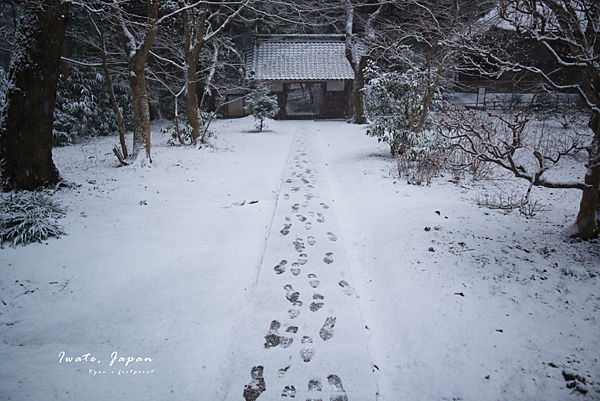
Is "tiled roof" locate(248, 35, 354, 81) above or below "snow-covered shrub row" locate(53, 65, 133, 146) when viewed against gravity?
above

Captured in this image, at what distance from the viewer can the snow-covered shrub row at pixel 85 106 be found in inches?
477

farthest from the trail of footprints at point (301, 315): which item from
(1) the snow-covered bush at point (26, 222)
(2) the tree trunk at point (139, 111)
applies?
(2) the tree trunk at point (139, 111)

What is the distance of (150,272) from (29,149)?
3233mm

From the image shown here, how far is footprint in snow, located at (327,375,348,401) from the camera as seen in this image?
198 centimetres

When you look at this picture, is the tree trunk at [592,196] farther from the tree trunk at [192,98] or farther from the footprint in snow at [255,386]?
the tree trunk at [192,98]

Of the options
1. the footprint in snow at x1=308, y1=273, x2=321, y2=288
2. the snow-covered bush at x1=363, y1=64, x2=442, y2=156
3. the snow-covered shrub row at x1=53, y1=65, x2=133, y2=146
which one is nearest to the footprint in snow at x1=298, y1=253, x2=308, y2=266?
the footprint in snow at x1=308, y1=273, x2=321, y2=288

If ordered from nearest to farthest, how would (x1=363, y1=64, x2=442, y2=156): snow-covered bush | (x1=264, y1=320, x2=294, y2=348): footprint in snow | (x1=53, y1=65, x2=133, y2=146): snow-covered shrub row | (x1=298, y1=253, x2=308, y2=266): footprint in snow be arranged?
(x1=264, y1=320, x2=294, y2=348): footprint in snow → (x1=298, y1=253, x2=308, y2=266): footprint in snow → (x1=363, y1=64, x2=442, y2=156): snow-covered bush → (x1=53, y1=65, x2=133, y2=146): snow-covered shrub row

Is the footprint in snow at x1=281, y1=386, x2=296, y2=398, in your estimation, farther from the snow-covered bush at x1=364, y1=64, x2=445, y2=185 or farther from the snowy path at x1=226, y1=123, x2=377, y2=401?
the snow-covered bush at x1=364, y1=64, x2=445, y2=185

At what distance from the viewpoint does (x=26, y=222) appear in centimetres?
349

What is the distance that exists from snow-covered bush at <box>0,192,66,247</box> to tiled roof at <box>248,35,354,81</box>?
15.5m

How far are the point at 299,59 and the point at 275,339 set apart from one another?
64.5 feet

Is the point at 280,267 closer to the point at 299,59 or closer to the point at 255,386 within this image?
the point at 255,386

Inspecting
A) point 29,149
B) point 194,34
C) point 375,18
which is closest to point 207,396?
point 29,149

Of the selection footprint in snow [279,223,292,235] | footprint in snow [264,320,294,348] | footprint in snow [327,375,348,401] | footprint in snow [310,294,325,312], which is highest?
footprint in snow [279,223,292,235]
